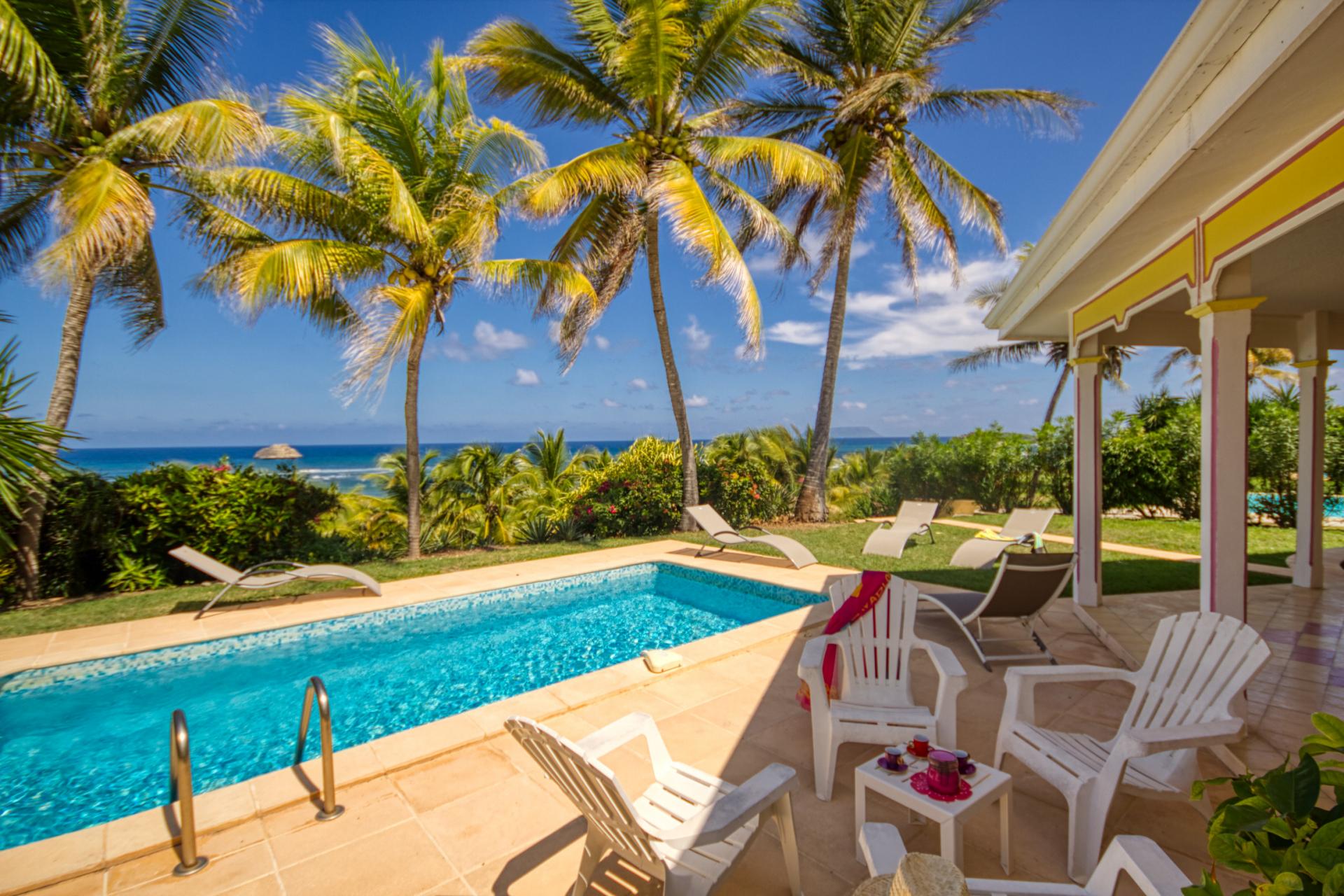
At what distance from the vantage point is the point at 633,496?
1204 centimetres

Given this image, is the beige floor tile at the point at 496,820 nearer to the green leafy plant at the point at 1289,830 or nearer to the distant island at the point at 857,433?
the green leafy plant at the point at 1289,830

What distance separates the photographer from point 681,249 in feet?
31.4

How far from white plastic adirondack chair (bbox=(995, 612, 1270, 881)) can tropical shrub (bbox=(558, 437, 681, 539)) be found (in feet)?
30.4

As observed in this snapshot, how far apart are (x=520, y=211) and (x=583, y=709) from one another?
801 centimetres

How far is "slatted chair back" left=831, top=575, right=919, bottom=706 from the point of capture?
365 centimetres

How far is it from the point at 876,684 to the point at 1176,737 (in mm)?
1505

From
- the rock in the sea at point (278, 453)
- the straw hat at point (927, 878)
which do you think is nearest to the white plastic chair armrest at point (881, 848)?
the straw hat at point (927, 878)

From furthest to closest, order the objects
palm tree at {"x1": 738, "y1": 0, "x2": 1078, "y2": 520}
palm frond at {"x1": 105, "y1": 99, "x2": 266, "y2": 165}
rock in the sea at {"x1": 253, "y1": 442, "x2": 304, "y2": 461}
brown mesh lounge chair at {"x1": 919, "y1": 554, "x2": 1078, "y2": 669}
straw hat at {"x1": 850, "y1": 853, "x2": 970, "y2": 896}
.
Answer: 1. rock in the sea at {"x1": 253, "y1": 442, "x2": 304, "y2": 461}
2. palm tree at {"x1": 738, "y1": 0, "x2": 1078, "y2": 520}
3. palm frond at {"x1": 105, "y1": 99, "x2": 266, "y2": 165}
4. brown mesh lounge chair at {"x1": 919, "y1": 554, "x2": 1078, "y2": 669}
5. straw hat at {"x1": 850, "y1": 853, "x2": 970, "y2": 896}

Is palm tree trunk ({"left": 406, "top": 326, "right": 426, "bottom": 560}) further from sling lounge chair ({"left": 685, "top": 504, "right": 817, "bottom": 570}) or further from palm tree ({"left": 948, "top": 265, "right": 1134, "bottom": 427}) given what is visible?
palm tree ({"left": 948, "top": 265, "right": 1134, "bottom": 427})

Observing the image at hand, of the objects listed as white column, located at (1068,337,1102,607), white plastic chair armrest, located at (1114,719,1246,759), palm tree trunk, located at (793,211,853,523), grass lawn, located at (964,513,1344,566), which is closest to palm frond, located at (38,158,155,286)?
white plastic chair armrest, located at (1114,719,1246,759)

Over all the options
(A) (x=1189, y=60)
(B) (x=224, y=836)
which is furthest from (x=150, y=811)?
(A) (x=1189, y=60)

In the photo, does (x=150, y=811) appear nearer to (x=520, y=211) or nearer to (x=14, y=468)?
(x=14, y=468)

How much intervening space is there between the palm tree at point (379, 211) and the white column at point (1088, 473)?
7214 millimetres

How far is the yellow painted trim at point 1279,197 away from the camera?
9.00 feet
